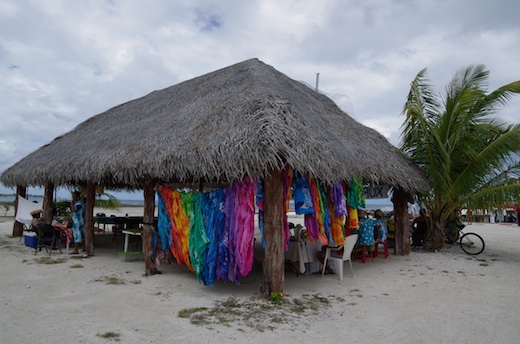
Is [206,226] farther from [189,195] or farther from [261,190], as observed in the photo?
[261,190]

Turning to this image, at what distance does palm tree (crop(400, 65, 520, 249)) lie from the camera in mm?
8820

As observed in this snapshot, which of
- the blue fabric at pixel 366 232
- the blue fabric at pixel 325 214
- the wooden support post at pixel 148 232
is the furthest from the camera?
the blue fabric at pixel 366 232

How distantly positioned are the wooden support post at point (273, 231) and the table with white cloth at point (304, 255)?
154cm

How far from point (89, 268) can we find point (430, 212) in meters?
8.62

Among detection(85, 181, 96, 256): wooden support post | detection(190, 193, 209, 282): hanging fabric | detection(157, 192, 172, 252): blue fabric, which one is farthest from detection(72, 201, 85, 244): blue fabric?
detection(190, 193, 209, 282): hanging fabric

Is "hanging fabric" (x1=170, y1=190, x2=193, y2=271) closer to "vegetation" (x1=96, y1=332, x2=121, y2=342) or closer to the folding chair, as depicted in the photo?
"vegetation" (x1=96, y1=332, x2=121, y2=342)

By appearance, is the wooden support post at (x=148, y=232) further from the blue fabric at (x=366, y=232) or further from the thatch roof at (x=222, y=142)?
the blue fabric at (x=366, y=232)

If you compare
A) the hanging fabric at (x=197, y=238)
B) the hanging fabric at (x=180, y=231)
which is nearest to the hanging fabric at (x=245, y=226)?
the hanging fabric at (x=197, y=238)

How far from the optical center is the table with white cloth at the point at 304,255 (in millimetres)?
6770

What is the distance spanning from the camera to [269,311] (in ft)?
15.6

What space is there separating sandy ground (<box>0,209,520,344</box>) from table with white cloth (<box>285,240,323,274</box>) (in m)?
0.27

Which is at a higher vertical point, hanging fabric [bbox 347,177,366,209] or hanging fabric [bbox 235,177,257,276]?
hanging fabric [bbox 347,177,366,209]

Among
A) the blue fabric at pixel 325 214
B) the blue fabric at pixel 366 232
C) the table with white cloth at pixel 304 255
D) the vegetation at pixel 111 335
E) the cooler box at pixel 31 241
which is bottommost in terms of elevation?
the vegetation at pixel 111 335

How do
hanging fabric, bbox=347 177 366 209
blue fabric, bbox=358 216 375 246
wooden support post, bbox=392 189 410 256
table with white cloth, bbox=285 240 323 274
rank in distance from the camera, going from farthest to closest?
wooden support post, bbox=392 189 410 256 → blue fabric, bbox=358 216 375 246 → hanging fabric, bbox=347 177 366 209 → table with white cloth, bbox=285 240 323 274
